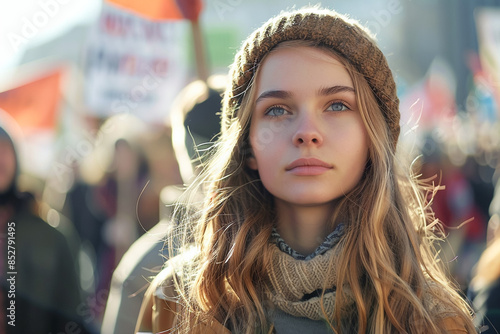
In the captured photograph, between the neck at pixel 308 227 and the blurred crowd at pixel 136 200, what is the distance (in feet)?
1.76

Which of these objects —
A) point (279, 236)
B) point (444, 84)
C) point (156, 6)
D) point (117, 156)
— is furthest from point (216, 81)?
point (444, 84)

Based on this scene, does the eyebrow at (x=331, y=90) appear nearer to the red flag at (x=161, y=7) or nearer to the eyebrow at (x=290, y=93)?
the eyebrow at (x=290, y=93)

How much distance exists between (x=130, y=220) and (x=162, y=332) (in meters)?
2.91

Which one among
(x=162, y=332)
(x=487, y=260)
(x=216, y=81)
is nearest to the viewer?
(x=162, y=332)

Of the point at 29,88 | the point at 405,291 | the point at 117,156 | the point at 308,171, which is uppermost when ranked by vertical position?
the point at 29,88

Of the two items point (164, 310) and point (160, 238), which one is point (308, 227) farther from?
point (160, 238)

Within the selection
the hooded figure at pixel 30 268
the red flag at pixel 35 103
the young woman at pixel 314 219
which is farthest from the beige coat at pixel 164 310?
the red flag at pixel 35 103

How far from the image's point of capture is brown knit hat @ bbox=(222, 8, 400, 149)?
1.86 metres

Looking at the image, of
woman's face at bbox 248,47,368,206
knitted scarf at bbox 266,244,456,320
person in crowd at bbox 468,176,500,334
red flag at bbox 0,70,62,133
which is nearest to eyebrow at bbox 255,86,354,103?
woman's face at bbox 248,47,368,206

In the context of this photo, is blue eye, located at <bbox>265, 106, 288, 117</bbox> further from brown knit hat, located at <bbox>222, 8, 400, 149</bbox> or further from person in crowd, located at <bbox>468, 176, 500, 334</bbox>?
person in crowd, located at <bbox>468, 176, 500, 334</bbox>

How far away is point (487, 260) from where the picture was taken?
2381mm

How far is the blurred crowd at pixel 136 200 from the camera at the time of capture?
8.25 ft

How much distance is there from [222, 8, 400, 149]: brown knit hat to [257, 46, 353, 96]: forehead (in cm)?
5

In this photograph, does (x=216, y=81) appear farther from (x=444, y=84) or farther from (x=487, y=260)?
(x=444, y=84)
